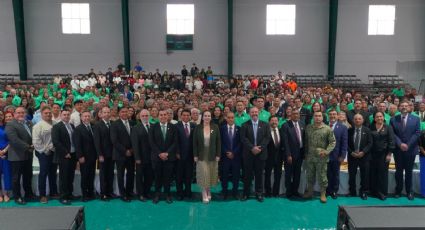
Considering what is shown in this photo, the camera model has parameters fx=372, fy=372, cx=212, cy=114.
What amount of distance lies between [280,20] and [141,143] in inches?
649

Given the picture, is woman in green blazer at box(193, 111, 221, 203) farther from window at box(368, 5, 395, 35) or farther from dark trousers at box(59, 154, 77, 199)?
window at box(368, 5, 395, 35)

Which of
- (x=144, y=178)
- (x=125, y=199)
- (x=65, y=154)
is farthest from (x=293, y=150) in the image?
(x=65, y=154)

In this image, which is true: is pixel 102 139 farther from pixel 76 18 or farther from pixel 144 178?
pixel 76 18

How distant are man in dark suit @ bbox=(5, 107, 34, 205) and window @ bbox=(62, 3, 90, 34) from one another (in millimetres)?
15546

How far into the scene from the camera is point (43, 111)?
604cm

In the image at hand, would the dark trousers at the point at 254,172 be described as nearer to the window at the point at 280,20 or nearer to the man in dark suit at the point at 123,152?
the man in dark suit at the point at 123,152

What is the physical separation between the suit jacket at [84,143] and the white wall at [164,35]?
15138 millimetres

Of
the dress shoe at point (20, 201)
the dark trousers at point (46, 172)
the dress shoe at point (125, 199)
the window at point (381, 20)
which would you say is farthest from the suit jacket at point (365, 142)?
the window at point (381, 20)

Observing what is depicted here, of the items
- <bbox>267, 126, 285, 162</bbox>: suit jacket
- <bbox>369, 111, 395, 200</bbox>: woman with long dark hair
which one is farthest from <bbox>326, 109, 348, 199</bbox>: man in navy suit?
<bbox>267, 126, 285, 162</bbox>: suit jacket

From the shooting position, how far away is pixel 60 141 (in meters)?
5.87

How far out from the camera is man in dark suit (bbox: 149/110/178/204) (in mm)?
5953

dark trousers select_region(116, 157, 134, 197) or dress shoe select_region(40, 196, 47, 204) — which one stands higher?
dark trousers select_region(116, 157, 134, 197)

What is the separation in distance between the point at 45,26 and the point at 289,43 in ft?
Answer: 43.8

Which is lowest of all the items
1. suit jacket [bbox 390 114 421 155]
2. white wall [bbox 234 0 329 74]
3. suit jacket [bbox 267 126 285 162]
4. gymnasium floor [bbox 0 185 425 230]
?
gymnasium floor [bbox 0 185 425 230]
